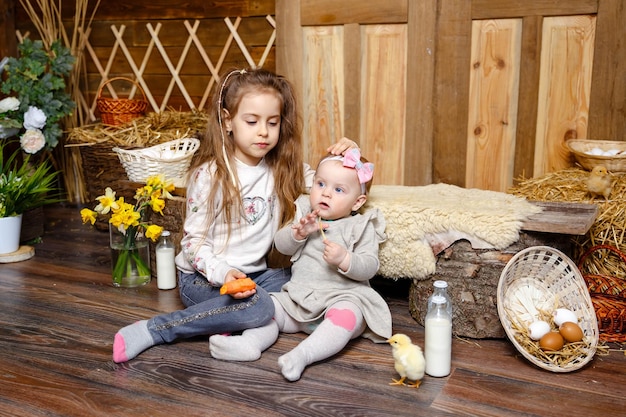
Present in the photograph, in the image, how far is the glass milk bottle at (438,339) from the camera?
1.83 meters

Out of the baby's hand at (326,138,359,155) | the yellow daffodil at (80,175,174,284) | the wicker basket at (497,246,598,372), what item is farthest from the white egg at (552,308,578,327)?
the yellow daffodil at (80,175,174,284)

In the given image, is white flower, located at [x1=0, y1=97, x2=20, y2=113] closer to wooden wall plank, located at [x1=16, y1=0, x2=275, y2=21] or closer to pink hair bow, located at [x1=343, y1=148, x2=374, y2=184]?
wooden wall plank, located at [x1=16, y1=0, x2=275, y2=21]

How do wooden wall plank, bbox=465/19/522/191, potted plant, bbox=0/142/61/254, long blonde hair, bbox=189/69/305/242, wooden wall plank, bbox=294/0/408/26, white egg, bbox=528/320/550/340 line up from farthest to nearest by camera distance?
potted plant, bbox=0/142/61/254, wooden wall plank, bbox=294/0/408/26, wooden wall plank, bbox=465/19/522/191, long blonde hair, bbox=189/69/305/242, white egg, bbox=528/320/550/340

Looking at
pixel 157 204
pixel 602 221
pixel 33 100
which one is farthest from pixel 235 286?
pixel 33 100

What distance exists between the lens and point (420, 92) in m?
2.83

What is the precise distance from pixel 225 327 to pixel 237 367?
0.16 metres

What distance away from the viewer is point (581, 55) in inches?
101

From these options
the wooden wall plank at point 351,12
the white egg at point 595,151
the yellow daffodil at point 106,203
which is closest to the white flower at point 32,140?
the yellow daffodil at point 106,203

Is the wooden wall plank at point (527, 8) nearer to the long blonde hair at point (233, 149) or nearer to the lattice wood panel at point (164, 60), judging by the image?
the long blonde hair at point (233, 149)

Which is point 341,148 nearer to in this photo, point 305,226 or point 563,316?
point 305,226

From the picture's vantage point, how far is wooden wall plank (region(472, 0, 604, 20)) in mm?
2527

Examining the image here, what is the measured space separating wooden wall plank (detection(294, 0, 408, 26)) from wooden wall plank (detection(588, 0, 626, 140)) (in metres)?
0.75

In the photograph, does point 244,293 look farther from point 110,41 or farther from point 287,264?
point 110,41

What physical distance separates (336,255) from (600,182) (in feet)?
3.15
